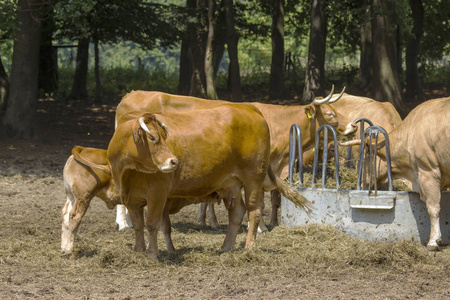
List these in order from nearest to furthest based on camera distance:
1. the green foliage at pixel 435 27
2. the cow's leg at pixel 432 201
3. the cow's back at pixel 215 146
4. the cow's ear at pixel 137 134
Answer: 1. the cow's ear at pixel 137 134
2. the cow's back at pixel 215 146
3. the cow's leg at pixel 432 201
4. the green foliage at pixel 435 27

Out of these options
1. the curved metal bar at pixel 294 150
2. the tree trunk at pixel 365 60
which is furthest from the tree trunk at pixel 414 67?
the curved metal bar at pixel 294 150

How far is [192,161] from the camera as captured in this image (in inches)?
287

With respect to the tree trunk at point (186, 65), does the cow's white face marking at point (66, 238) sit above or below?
below

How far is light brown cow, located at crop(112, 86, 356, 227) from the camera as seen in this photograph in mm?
→ 10172

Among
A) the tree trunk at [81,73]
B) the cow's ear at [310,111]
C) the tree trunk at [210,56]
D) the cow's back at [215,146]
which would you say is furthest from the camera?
the tree trunk at [81,73]

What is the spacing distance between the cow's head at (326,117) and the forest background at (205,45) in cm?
738

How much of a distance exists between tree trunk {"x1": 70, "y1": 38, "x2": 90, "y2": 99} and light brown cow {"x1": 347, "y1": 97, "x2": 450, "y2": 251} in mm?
17593

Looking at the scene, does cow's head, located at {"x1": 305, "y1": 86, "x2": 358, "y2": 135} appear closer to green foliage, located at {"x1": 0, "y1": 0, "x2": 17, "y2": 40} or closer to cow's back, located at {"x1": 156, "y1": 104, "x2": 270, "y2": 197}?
cow's back, located at {"x1": 156, "y1": 104, "x2": 270, "y2": 197}

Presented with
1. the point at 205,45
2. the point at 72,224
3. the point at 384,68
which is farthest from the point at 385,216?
the point at 205,45

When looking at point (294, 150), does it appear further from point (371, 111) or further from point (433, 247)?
point (371, 111)

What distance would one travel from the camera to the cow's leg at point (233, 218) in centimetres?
779

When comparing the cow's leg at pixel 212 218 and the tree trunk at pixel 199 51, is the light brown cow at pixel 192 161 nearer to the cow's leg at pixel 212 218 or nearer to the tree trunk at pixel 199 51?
the cow's leg at pixel 212 218

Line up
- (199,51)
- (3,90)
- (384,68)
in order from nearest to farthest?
1. (3,90)
2. (384,68)
3. (199,51)

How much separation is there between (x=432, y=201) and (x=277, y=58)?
18374 mm
